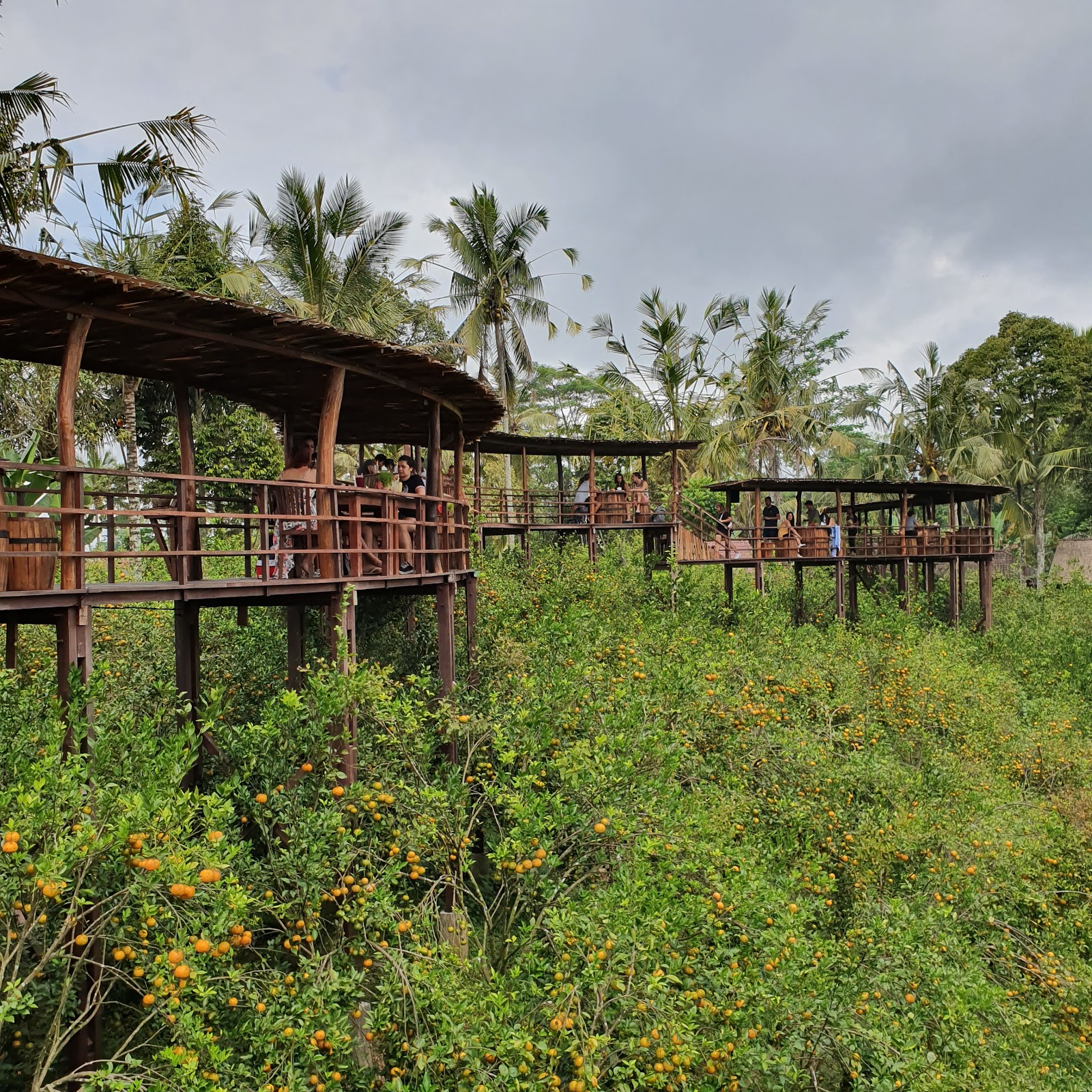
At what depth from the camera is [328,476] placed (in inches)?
357

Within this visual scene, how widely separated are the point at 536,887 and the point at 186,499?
206 inches

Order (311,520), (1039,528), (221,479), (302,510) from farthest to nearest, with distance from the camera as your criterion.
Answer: (1039,528)
(302,510)
(311,520)
(221,479)

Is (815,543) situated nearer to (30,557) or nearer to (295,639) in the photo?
(295,639)

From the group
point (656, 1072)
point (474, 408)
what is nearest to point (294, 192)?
point (474, 408)

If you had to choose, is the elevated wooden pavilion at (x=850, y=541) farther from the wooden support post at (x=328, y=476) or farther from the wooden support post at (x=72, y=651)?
the wooden support post at (x=72, y=651)

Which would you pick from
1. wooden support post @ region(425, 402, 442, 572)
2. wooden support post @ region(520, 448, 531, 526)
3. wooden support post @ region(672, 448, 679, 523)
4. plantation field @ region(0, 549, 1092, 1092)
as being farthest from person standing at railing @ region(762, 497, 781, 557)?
wooden support post @ region(425, 402, 442, 572)

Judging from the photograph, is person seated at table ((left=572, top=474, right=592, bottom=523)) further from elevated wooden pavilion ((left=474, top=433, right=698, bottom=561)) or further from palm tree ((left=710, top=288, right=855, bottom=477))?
palm tree ((left=710, top=288, right=855, bottom=477))

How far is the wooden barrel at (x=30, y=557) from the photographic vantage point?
6.74m

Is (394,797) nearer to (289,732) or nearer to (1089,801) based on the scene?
(289,732)

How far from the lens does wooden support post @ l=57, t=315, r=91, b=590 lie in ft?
22.5

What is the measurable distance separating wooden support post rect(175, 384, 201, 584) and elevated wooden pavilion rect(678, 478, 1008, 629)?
13.2 m

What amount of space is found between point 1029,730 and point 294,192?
57.7ft

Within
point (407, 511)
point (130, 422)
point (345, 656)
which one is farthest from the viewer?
point (130, 422)

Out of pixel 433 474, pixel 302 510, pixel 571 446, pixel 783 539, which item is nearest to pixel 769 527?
pixel 783 539
